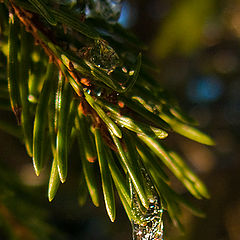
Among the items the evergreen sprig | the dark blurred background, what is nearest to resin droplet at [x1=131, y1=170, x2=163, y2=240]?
the evergreen sprig

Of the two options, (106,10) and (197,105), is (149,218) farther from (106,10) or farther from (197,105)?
(197,105)

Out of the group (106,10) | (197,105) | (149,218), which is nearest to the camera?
(149,218)

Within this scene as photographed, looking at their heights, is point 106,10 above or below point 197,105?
above

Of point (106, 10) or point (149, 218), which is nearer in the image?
point (149, 218)

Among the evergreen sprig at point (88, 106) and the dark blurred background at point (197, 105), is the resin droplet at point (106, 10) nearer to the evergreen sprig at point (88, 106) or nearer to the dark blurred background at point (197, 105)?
the evergreen sprig at point (88, 106)

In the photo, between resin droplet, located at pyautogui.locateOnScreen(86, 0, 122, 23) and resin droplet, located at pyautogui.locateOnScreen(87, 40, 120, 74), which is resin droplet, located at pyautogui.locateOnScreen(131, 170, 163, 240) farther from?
resin droplet, located at pyautogui.locateOnScreen(86, 0, 122, 23)

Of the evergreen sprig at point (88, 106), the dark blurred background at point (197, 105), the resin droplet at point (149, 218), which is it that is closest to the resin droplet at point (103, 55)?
the evergreen sprig at point (88, 106)

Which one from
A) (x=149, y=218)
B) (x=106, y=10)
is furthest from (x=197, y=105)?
(x=149, y=218)

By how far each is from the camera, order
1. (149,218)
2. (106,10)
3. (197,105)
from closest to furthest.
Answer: (149,218) → (106,10) → (197,105)
